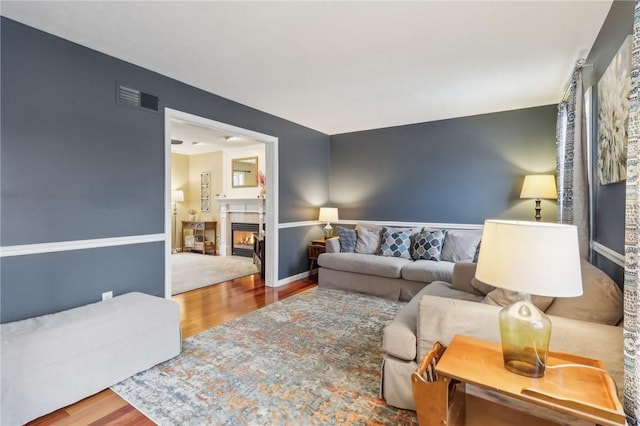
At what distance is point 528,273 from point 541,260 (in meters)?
0.07

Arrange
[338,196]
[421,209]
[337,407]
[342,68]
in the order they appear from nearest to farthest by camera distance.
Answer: [337,407] → [342,68] → [421,209] → [338,196]

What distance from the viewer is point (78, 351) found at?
1.91 metres

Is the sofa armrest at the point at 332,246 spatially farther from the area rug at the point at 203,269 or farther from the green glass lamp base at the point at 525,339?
the green glass lamp base at the point at 525,339

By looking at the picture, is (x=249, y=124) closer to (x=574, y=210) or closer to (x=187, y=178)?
(x=574, y=210)

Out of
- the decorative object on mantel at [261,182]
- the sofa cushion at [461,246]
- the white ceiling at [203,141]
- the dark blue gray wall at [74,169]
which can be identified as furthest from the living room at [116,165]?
the decorative object on mantel at [261,182]

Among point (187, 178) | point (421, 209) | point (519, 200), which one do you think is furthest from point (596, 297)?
point (187, 178)

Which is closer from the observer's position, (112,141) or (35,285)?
(35,285)

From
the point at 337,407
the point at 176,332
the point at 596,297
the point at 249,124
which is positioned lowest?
the point at 337,407

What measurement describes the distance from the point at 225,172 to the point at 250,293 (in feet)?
13.3

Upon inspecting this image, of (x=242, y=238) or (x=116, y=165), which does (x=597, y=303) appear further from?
(x=242, y=238)

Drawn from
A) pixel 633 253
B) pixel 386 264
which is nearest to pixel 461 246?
pixel 386 264

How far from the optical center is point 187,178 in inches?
315

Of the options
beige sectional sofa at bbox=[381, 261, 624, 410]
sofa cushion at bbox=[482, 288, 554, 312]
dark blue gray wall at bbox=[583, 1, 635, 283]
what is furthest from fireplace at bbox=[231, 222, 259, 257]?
dark blue gray wall at bbox=[583, 1, 635, 283]

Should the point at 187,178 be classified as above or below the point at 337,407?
above
